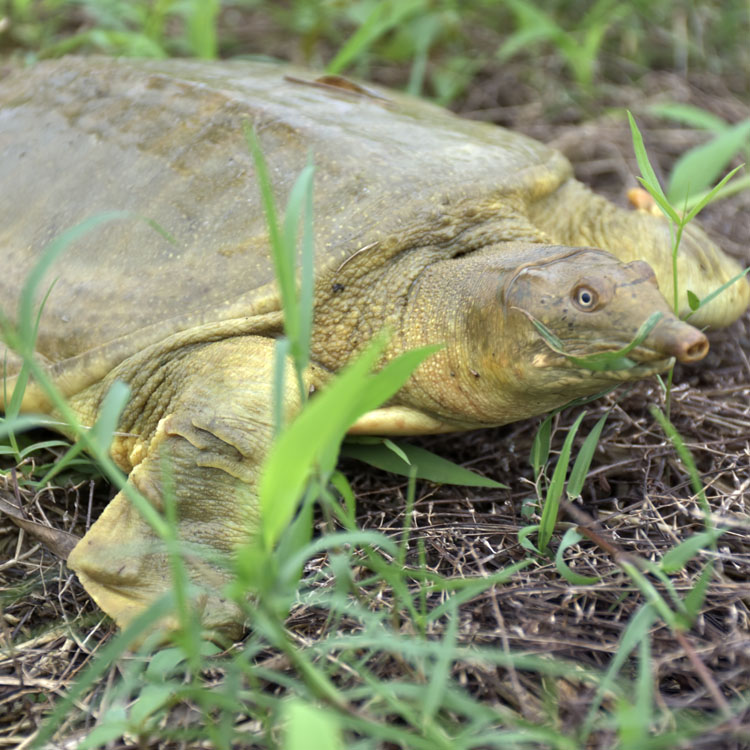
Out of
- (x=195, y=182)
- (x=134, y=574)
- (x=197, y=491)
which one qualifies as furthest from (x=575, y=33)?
(x=134, y=574)

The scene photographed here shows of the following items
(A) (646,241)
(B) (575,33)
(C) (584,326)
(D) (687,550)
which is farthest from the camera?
(B) (575,33)

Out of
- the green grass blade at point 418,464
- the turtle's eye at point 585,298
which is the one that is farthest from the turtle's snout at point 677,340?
the green grass blade at point 418,464

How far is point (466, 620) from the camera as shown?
1591mm

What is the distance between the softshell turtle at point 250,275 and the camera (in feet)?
6.05

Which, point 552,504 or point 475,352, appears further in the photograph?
point 475,352

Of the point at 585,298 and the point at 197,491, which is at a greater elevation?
the point at 585,298

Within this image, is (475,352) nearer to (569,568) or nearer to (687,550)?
(569,568)

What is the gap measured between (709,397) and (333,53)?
2751 millimetres

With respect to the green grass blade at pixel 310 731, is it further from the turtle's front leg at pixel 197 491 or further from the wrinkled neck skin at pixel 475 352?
the wrinkled neck skin at pixel 475 352

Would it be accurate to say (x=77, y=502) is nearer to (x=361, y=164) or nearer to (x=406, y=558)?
(x=406, y=558)

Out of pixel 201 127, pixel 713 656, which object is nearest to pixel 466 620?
pixel 713 656

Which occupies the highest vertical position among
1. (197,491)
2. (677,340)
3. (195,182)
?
(195,182)

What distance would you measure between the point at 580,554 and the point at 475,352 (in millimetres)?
545

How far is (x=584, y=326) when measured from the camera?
179 centimetres
